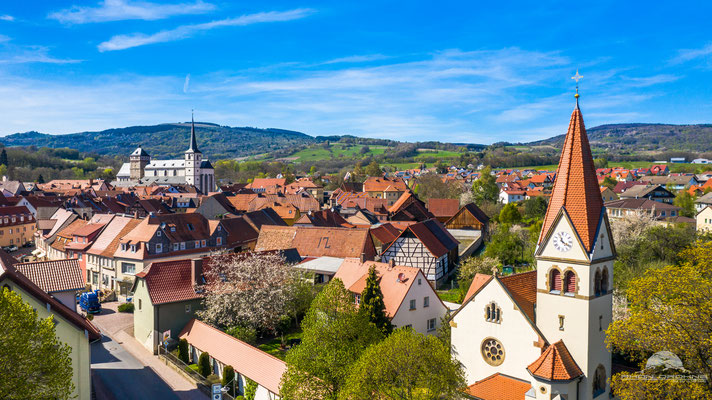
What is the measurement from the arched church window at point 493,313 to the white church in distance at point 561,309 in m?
0.05

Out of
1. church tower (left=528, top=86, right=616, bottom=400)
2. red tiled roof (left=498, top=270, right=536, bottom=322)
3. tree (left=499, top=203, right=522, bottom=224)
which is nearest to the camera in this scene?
church tower (left=528, top=86, right=616, bottom=400)

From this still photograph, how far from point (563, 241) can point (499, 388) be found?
26.5ft

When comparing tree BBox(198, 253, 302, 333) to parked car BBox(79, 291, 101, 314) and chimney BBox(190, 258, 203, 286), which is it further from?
parked car BBox(79, 291, 101, 314)

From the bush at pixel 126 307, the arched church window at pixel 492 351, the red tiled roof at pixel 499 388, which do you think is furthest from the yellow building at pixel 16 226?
the red tiled roof at pixel 499 388

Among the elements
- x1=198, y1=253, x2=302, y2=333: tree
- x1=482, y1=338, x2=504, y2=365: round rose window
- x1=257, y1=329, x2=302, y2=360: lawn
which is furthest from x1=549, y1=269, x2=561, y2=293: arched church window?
x1=198, y1=253, x2=302, y2=333: tree

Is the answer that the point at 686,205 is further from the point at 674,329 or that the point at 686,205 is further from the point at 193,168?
the point at 193,168

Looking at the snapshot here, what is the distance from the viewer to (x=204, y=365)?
32.3 meters

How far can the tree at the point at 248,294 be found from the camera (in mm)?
36500

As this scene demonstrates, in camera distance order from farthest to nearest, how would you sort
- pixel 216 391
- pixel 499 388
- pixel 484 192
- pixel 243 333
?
pixel 484 192 < pixel 243 333 < pixel 499 388 < pixel 216 391

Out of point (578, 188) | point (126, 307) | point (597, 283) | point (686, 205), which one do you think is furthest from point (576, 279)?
point (686, 205)

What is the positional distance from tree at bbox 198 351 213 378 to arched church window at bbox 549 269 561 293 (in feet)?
70.1

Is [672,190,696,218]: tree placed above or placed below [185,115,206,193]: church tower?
below

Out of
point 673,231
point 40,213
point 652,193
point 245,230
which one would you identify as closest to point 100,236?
point 245,230

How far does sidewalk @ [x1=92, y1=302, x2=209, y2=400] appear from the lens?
30.7 metres
